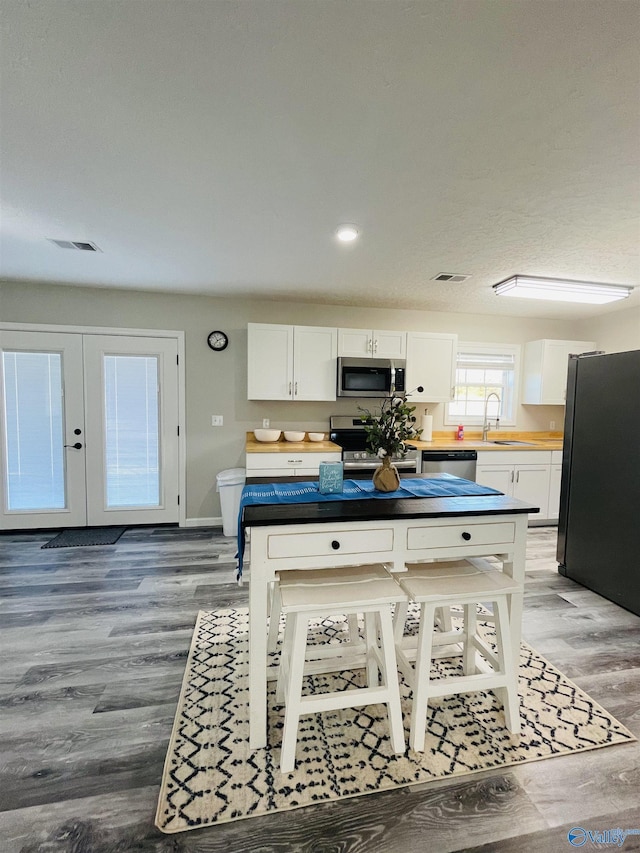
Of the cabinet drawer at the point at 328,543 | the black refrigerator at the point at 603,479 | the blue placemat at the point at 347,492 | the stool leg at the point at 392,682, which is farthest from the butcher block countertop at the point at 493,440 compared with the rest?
the stool leg at the point at 392,682

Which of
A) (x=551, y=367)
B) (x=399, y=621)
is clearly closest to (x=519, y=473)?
(x=551, y=367)

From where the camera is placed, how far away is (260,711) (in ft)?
5.03

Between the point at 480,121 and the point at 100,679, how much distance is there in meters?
3.06

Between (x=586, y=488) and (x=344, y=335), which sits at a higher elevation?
(x=344, y=335)

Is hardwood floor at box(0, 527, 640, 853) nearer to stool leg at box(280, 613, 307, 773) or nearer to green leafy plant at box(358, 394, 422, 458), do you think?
stool leg at box(280, 613, 307, 773)

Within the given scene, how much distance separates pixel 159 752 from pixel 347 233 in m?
2.88

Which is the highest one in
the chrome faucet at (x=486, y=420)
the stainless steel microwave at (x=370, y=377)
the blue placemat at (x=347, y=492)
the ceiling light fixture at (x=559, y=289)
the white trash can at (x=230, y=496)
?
the ceiling light fixture at (x=559, y=289)

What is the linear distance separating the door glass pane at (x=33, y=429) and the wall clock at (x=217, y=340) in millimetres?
1498

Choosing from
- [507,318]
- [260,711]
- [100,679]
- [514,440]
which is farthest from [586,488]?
[100,679]

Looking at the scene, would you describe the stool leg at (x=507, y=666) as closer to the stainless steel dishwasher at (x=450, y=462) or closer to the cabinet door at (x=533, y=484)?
the stainless steel dishwasher at (x=450, y=462)

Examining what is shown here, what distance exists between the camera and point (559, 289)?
350 centimetres

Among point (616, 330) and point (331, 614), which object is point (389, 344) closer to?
point (616, 330)

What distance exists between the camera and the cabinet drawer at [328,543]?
4.99 feet

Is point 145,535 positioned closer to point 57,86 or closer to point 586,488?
point 57,86
